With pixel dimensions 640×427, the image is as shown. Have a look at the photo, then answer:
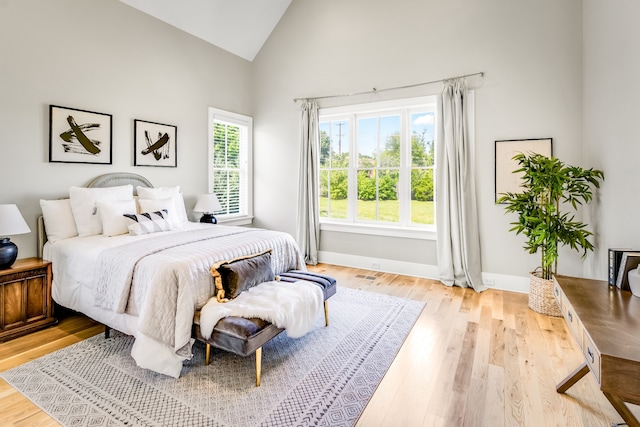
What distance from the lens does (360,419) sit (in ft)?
6.03

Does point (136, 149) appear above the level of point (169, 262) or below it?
above

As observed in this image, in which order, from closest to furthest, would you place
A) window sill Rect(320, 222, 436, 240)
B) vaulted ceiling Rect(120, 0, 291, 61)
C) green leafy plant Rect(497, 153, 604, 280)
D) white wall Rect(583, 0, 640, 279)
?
white wall Rect(583, 0, 640, 279) → green leafy plant Rect(497, 153, 604, 280) → vaulted ceiling Rect(120, 0, 291, 61) → window sill Rect(320, 222, 436, 240)

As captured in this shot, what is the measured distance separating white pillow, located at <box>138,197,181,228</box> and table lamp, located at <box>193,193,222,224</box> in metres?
0.70

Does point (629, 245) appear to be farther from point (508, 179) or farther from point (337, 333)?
point (337, 333)

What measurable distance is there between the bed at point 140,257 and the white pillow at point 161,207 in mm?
12

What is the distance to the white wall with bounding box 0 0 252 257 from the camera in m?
3.12

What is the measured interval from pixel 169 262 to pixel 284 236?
1260 millimetres

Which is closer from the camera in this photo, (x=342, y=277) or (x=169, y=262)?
(x=169, y=262)

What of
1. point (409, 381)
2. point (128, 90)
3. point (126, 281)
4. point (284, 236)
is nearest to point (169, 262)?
point (126, 281)

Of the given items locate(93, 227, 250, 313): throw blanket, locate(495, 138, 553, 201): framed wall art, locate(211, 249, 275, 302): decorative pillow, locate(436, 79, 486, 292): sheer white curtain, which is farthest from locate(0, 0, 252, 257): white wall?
locate(495, 138, 553, 201): framed wall art

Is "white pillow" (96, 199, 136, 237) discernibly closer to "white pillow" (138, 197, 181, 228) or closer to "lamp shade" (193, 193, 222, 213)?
"white pillow" (138, 197, 181, 228)

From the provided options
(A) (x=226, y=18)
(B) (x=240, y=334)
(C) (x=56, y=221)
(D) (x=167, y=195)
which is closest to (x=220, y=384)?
(B) (x=240, y=334)

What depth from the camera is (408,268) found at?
181 inches

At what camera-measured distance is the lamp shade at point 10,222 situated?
265 cm
